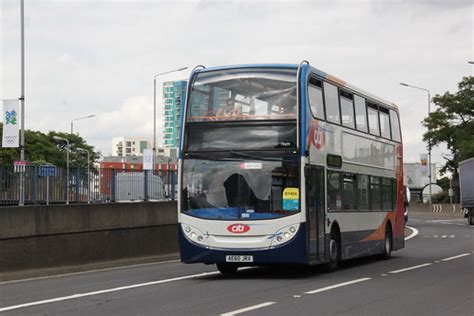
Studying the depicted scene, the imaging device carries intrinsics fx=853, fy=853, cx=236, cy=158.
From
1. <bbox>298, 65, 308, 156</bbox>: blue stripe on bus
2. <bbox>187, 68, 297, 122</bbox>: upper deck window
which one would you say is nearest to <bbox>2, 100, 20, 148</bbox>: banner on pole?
<bbox>187, 68, 297, 122</bbox>: upper deck window

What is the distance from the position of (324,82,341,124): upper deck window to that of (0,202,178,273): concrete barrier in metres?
6.33

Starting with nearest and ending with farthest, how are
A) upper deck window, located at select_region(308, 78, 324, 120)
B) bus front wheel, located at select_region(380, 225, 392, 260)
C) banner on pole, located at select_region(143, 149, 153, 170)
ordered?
upper deck window, located at select_region(308, 78, 324, 120) < bus front wheel, located at select_region(380, 225, 392, 260) < banner on pole, located at select_region(143, 149, 153, 170)

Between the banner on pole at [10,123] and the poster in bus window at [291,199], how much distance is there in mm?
15443

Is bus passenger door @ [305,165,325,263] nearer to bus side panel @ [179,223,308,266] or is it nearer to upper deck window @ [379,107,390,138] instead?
bus side panel @ [179,223,308,266]

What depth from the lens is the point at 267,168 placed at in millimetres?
16344

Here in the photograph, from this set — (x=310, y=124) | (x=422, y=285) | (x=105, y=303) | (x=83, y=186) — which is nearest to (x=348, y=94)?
(x=310, y=124)

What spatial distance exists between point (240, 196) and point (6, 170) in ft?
19.4

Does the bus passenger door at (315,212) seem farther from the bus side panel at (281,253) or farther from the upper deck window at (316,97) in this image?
the upper deck window at (316,97)

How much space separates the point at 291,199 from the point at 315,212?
3.07 feet

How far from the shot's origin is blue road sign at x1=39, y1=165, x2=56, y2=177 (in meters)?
20.4

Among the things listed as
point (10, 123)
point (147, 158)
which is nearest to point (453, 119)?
point (147, 158)

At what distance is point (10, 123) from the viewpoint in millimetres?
29328

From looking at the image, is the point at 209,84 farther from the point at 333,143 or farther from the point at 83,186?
the point at 83,186

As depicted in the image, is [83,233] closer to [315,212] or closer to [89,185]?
[89,185]
